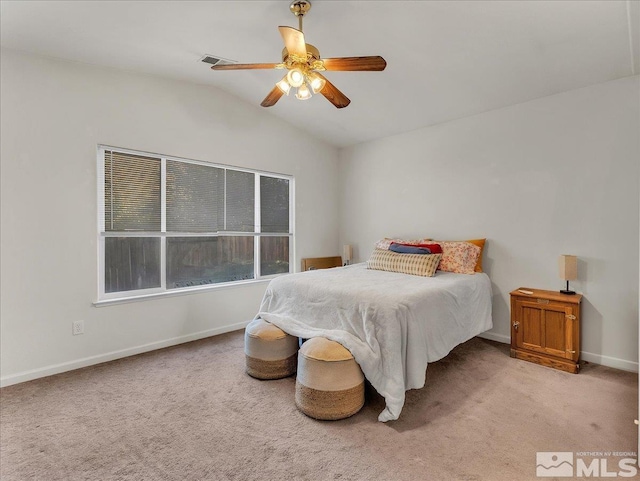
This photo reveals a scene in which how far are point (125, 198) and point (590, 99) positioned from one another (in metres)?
4.54

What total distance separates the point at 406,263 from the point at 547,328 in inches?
53.0

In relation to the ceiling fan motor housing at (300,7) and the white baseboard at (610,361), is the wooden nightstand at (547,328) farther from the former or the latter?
the ceiling fan motor housing at (300,7)

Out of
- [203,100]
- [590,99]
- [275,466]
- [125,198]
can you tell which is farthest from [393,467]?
[203,100]

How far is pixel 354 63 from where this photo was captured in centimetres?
210

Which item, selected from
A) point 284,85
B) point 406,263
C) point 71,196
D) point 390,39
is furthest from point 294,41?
point 71,196

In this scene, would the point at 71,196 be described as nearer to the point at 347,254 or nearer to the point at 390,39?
the point at 390,39

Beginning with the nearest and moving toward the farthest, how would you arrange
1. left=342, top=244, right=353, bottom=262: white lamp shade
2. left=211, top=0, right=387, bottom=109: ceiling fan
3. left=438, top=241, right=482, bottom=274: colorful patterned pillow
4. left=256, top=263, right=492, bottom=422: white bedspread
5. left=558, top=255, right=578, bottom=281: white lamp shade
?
left=211, top=0, right=387, bottom=109: ceiling fan
left=256, top=263, right=492, bottom=422: white bedspread
left=558, top=255, right=578, bottom=281: white lamp shade
left=438, top=241, right=482, bottom=274: colorful patterned pillow
left=342, top=244, right=353, bottom=262: white lamp shade

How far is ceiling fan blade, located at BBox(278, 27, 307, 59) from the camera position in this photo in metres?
1.86

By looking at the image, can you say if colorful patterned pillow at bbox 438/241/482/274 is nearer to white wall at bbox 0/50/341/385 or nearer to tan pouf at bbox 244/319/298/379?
tan pouf at bbox 244/319/298/379

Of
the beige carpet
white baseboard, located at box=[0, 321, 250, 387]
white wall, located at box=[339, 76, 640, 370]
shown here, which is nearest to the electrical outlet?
white baseboard, located at box=[0, 321, 250, 387]

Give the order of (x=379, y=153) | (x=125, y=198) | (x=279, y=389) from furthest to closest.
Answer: (x=379, y=153) → (x=125, y=198) → (x=279, y=389)

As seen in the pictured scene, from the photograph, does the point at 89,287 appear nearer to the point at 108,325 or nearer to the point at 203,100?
the point at 108,325

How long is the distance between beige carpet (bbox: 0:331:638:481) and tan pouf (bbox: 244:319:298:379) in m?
0.10

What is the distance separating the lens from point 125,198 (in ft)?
10.7
